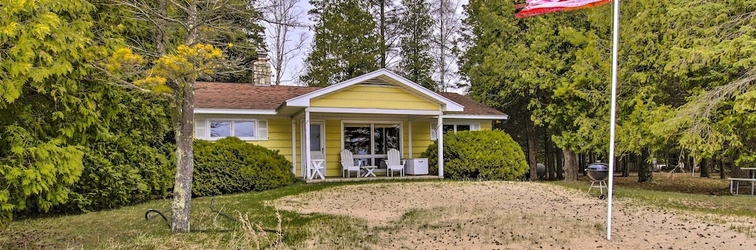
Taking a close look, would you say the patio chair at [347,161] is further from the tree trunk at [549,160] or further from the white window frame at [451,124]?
the tree trunk at [549,160]

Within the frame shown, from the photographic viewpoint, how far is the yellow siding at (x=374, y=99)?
12.5 metres

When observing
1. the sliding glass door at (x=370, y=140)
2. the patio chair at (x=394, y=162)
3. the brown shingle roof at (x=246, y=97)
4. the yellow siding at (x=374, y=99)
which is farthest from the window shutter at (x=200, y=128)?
the patio chair at (x=394, y=162)

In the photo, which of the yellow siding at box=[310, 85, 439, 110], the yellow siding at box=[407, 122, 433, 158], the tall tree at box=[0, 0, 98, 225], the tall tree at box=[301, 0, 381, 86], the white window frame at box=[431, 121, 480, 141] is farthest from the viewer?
the tall tree at box=[301, 0, 381, 86]

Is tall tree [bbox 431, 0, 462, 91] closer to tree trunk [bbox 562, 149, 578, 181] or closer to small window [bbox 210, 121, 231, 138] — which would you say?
tree trunk [bbox 562, 149, 578, 181]

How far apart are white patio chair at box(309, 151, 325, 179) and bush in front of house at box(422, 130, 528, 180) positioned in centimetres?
359

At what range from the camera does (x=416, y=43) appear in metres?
24.6

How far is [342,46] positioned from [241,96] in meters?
9.79

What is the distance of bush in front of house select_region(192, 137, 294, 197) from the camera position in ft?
35.1

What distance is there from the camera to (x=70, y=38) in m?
4.52

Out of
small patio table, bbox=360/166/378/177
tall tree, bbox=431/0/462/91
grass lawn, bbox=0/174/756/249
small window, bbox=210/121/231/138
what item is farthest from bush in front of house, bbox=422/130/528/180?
tall tree, bbox=431/0/462/91

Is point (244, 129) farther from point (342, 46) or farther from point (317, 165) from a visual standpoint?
point (342, 46)

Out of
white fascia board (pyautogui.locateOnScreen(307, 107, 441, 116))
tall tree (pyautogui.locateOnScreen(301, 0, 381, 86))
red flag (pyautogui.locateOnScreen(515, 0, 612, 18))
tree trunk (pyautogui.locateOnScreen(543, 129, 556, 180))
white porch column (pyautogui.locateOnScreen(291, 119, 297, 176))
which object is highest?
tall tree (pyautogui.locateOnScreen(301, 0, 381, 86))

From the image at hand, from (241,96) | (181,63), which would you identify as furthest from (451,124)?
(181,63)

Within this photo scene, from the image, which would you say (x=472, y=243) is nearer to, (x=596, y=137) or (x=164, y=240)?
(x=164, y=240)
